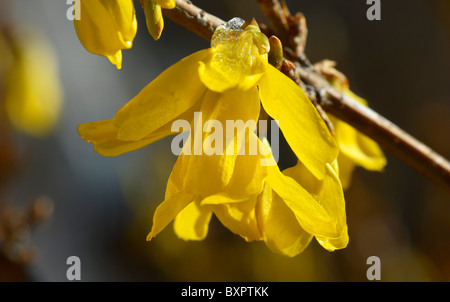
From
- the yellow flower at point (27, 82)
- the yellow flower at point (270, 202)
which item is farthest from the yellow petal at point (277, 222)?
the yellow flower at point (27, 82)

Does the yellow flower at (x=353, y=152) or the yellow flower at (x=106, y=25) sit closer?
the yellow flower at (x=106, y=25)

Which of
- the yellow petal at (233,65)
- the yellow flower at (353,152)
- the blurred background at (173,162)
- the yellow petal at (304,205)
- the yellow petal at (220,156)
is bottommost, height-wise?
the yellow petal at (304,205)

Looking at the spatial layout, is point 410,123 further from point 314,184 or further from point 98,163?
point 314,184

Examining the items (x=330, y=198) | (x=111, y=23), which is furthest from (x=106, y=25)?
(x=330, y=198)

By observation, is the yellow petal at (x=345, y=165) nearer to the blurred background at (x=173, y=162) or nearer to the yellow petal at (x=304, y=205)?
the yellow petal at (x=304, y=205)

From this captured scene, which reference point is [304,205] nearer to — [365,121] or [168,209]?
[168,209]

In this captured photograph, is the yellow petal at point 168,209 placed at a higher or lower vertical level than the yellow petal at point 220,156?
lower
